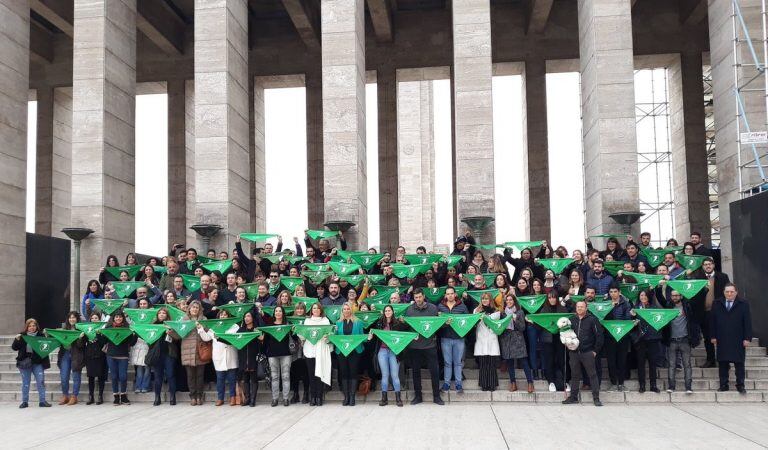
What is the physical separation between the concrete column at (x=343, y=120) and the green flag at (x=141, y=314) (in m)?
8.05

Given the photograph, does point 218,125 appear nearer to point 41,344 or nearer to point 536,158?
point 41,344

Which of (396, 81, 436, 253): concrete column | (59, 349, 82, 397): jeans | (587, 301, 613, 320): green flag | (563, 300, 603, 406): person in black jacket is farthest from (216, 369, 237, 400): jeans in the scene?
(396, 81, 436, 253): concrete column

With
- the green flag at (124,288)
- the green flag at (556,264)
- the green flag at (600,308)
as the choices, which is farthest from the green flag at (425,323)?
the green flag at (124,288)

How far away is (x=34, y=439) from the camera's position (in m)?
10.6

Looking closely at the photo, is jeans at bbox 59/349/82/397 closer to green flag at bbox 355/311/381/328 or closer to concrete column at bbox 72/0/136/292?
green flag at bbox 355/311/381/328

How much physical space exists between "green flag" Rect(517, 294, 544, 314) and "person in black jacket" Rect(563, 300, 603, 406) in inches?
37.4

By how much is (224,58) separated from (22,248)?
839cm

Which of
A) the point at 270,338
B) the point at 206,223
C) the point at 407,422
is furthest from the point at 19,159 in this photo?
the point at 407,422

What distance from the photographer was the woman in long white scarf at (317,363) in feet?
44.4

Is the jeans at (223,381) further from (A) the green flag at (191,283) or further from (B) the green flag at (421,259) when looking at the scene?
(B) the green flag at (421,259)

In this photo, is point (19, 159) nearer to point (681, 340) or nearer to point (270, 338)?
point (270, 338)

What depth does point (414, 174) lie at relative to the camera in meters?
41.3

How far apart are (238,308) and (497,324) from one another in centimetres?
501

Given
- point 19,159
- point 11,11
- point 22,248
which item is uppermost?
point 11,11
